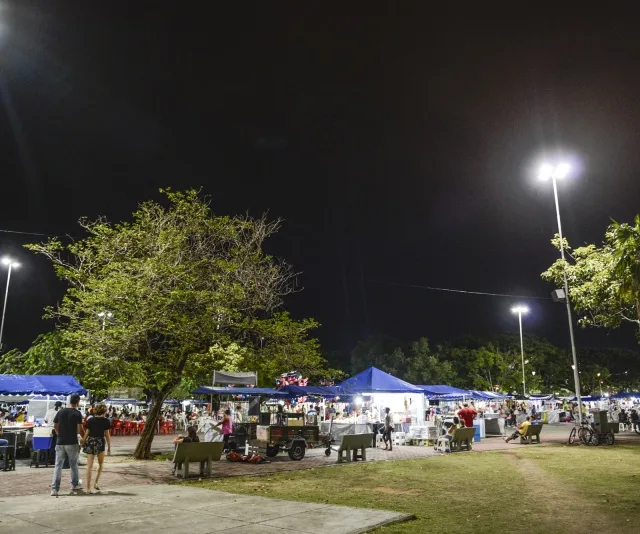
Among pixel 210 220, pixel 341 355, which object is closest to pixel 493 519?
pixel 210 220

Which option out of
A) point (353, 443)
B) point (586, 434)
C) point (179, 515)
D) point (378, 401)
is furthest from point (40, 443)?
point (586, 434)

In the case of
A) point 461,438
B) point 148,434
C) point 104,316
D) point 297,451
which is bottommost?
point 297,451

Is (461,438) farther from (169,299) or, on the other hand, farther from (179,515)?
(179,515)

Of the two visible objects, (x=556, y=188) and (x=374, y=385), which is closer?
(x=374, y=385)

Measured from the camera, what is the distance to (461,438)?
20516 millimetres

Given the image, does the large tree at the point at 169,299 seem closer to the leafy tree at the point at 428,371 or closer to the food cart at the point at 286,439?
the food cart at the point at 286,439

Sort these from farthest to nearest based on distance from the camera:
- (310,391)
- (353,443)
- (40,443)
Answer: (310,391) < (353,443) < (40,443)

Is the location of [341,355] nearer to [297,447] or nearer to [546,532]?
[297,447]

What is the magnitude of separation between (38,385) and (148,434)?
13.9 ft

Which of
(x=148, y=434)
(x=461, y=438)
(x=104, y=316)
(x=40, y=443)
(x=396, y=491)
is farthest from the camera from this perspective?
(x=461, y=438)

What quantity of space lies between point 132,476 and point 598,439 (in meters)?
18.5

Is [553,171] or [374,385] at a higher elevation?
[553,171]

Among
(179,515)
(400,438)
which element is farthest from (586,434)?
(179,515)

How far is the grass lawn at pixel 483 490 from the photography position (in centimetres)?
791
